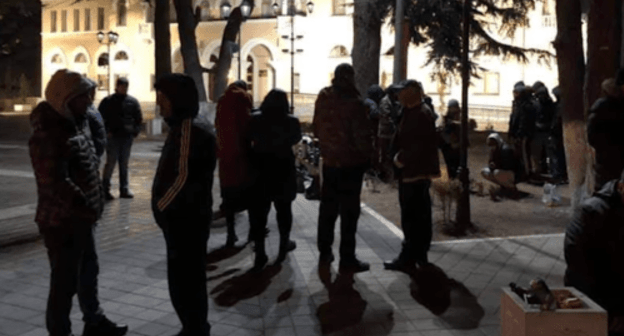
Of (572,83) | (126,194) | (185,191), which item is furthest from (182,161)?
(126,194)

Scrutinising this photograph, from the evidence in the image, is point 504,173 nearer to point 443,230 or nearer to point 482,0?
point 443,230

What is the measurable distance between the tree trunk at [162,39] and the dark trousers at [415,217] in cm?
2126

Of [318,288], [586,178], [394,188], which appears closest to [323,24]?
[394,188]

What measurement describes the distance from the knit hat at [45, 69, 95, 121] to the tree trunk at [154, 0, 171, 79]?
75.5ft

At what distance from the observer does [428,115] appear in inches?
287

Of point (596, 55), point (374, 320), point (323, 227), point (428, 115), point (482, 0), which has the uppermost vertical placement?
point (482, 0)

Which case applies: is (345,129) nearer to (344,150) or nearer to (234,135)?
(344,150)

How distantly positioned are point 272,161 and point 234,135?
0.47 meters

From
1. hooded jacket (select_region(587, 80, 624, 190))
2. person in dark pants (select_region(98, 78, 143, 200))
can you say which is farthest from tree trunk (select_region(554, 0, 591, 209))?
person in dark pants (select_region(98, 78, 143, 200))

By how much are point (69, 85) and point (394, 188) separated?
943 centimetres

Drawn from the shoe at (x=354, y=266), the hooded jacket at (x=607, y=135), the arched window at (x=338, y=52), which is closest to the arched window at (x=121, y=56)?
the arched window at (x=338, y=52)

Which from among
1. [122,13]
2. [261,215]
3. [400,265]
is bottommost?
[400,265]

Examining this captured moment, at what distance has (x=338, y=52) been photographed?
1838 inches

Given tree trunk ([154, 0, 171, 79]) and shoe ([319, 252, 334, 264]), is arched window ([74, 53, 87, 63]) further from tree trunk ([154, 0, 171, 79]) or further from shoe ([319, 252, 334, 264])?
shoe ([319, 252, 334, 264])
